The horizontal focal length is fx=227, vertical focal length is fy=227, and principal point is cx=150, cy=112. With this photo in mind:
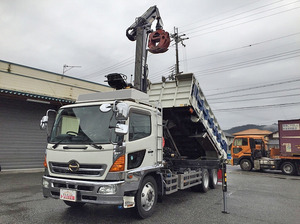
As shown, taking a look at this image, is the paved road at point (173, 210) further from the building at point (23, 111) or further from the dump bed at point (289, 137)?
the dump bed at point (289, 137)

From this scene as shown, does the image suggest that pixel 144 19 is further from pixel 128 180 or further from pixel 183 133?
pixel 128 180

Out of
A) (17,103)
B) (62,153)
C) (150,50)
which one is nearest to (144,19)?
(150,50)

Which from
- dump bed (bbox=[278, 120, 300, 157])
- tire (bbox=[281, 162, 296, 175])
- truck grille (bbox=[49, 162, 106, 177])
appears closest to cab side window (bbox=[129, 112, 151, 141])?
truck grille (bbox=[49, 162, 106, 177])

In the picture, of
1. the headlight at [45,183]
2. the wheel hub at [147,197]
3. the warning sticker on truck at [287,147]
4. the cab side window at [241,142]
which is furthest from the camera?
the cab side window at [241,142]

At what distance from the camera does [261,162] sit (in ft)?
50.2

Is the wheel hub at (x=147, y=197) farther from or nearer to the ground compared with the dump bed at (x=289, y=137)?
nearer to the ground

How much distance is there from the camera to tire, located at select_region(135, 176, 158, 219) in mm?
4453

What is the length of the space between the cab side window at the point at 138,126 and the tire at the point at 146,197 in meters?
0.93

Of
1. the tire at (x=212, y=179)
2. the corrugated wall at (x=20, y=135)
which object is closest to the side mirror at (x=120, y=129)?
the tire at (x=212, y=179)

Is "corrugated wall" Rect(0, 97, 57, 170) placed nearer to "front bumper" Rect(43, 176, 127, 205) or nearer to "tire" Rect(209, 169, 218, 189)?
"front bumper" Rect(43, 176, 127, 205)

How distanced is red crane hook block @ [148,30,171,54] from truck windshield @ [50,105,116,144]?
429 centimetres

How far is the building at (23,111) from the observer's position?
11000 mm

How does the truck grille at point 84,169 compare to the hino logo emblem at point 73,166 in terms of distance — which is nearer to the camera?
the truck grille at point 84,169

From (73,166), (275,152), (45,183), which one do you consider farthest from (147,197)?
(275,152)
